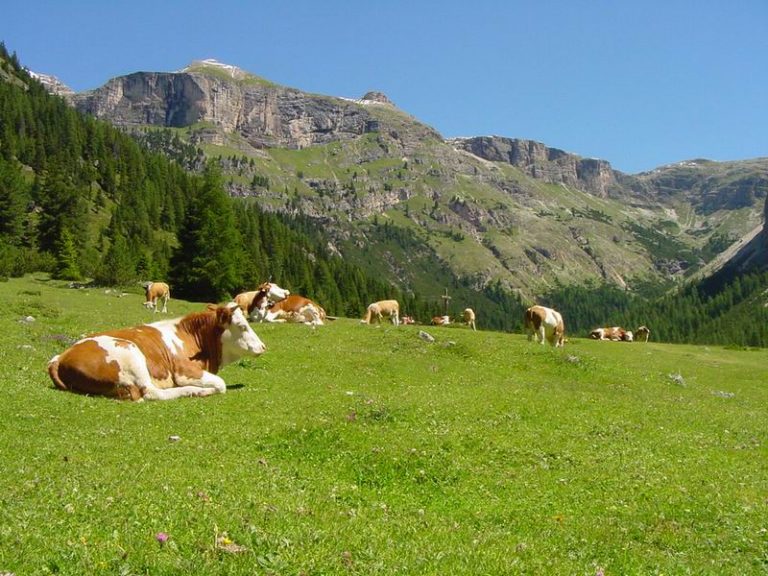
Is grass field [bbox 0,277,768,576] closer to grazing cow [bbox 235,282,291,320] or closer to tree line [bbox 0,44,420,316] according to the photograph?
grazing cow [bbox 235,282,291,320]

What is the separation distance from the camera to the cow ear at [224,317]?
57.4 feet

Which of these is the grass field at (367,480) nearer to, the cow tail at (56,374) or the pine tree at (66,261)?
the cow tail at (56,374)

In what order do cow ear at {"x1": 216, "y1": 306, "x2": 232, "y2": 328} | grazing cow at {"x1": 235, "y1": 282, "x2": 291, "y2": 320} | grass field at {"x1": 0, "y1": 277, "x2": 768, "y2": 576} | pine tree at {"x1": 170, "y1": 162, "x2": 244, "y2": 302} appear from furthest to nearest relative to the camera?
pine tree at {"x1": 170, "y1": 162, "x2": 244, "y2": 302} → grazing cow at {"x1": 235, "y1": 282, "x2": 291, "y2": 320} → cow ear at {"x1": 216, "y1": 306, "x2": 232, "y2": 328} → grass field at {"x1": 0, "y1": 277, "x2": 768, "y2": 576}

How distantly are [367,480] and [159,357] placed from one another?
7.64m

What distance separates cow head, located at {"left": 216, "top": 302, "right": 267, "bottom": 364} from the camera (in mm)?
17531

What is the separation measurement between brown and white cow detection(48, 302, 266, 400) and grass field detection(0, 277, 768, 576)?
64 centimetres

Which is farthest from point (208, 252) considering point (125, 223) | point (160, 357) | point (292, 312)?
point (125, 223)

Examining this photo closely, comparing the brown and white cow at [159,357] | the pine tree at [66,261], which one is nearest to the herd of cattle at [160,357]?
the brown and white cow at [159,357]

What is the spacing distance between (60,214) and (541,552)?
9239 centimetres

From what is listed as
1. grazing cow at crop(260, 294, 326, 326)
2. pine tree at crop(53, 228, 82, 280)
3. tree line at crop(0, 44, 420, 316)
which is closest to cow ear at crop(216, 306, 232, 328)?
grazing cow at crop(260, 294, 326, 326)

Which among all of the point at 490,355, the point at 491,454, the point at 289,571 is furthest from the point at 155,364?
the point at 490,355

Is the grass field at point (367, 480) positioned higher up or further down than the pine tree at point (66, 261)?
further down

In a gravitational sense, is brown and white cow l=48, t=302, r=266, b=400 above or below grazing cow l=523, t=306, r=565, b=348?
below

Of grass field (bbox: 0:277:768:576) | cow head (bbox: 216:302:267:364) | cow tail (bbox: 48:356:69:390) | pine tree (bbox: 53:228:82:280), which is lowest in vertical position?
grass field (bbox: 0:277:768:576)
